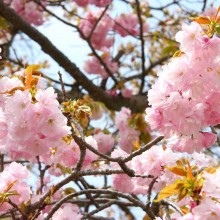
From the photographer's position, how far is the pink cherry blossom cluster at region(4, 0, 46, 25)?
608cm

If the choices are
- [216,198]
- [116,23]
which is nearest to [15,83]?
[216,198]

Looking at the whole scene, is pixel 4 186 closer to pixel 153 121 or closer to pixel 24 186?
pixel 24 186

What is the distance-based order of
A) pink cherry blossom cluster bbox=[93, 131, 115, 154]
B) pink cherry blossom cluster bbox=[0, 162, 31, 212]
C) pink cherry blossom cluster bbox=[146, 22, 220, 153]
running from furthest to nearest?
pink cherry blossom cluster bbox=[93, 131, 115, 154]
pink cherry blossom cluster bbox=[0, 162, 31, 212]
pink cherry blossom cluster bbox=[146, 22, 220, 153]

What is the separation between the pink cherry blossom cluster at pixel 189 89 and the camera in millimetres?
1972

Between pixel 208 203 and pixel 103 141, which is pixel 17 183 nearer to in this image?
pixel 208 203

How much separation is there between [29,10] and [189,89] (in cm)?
442

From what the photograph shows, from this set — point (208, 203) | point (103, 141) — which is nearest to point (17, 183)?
point (208, 203)

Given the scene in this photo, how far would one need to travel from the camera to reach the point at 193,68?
1983mm

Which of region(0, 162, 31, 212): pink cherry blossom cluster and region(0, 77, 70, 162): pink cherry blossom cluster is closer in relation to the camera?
region(0, 77, 70, 162): pink cherry blossom cluster

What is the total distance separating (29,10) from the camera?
6086mm

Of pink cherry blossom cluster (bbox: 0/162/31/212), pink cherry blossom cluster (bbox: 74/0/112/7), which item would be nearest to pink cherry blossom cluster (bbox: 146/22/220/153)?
pink cherry blossom cluster (bbox: 0/162/31/212)

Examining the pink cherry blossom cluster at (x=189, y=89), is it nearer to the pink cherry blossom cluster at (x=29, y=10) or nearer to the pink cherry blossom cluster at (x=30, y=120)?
the pink cherry blossom cluster at (x=30, y=120)

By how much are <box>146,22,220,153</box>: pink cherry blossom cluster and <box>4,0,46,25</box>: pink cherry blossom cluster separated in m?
4.28

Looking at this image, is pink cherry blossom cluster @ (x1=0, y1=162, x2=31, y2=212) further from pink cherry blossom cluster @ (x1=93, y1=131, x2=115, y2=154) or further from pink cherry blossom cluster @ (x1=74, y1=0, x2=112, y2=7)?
pink cherry blossom cluster @ (x1=74, y1=0, x2=112, y2=7)
